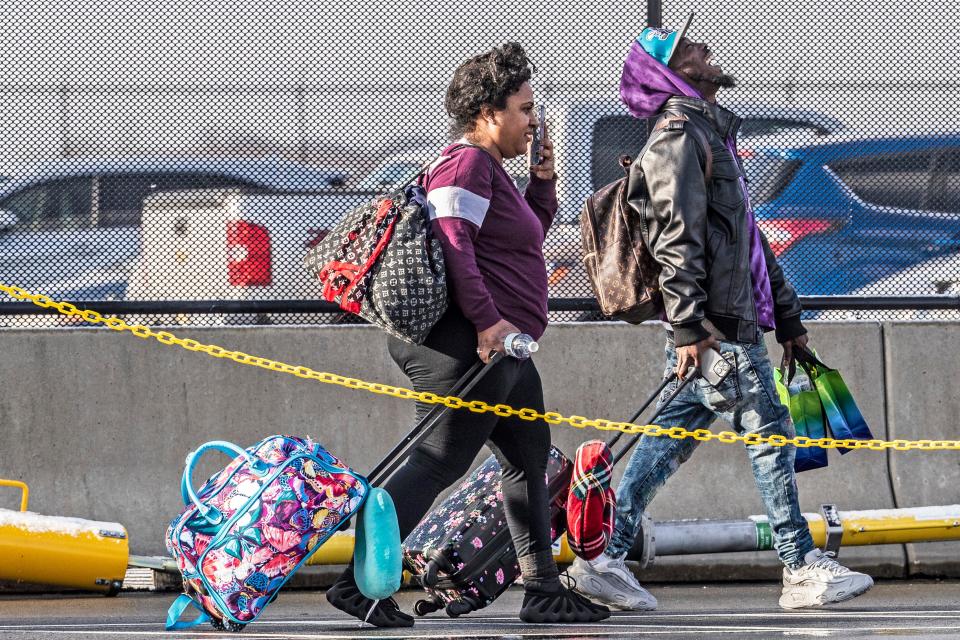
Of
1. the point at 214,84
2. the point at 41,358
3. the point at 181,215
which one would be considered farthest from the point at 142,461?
the point at 214,84

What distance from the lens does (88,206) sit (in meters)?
6.44

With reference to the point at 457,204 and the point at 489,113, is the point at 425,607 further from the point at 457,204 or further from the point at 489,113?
the point at 489,113

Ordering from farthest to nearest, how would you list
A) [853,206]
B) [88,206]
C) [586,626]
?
[853,206], [88,206], [586,626]

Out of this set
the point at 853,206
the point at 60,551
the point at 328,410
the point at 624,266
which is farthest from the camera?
the point at 853,206

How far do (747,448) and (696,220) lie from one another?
0.88m

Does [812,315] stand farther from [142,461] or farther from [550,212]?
[142,461]

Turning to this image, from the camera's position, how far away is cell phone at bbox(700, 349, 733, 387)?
528 cm

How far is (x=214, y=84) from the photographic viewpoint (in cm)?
644

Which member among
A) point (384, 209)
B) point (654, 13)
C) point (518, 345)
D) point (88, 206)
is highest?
point (654, 13)

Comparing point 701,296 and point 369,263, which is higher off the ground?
point 369,263

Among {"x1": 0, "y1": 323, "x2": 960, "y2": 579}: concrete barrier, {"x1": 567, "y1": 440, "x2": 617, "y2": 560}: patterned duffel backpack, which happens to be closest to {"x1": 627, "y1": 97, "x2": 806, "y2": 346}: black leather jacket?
{"x1": 567, "y1": 440, "x2": 617, "y2": 560}: patterned duffel backpack

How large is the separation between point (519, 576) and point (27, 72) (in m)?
2.98

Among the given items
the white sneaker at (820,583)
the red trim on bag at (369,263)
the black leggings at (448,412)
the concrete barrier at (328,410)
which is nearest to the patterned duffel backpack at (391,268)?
the red trim on bag at (369,263)

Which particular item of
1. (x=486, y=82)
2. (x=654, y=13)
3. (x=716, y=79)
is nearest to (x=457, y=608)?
(x=486, y=82)
